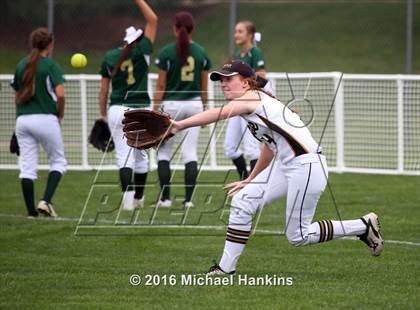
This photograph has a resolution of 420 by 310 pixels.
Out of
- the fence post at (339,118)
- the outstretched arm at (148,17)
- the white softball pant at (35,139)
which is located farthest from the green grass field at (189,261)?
the fence post at (339,118)

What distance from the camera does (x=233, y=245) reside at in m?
7.64

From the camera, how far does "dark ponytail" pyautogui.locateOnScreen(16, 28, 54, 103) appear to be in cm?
1094

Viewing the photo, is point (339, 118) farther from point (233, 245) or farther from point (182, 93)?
point (233, 245)

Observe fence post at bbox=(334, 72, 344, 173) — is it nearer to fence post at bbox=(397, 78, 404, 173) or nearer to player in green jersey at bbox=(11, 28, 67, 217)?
fence post at bbox=(397, 78, 404, 173)

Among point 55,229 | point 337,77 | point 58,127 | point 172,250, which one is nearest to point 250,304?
point 172,250

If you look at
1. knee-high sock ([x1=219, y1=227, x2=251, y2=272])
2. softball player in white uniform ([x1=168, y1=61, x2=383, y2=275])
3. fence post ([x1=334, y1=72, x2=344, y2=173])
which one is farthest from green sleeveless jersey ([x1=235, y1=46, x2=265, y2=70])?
knee-high sock ([x1=219, y1=227, x2=251, y2=272])

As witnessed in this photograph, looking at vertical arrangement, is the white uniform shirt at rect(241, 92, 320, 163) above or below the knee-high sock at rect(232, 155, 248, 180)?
above

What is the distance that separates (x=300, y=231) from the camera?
302 inches

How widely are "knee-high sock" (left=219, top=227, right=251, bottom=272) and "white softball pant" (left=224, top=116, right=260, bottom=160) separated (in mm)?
5133

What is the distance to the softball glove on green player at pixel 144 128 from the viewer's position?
7.45m

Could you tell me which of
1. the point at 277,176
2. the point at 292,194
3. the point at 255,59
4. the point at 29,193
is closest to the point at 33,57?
the point at 29,193

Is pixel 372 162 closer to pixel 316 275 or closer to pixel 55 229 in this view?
pixel 55 229

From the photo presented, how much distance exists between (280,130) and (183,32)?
4.65 m

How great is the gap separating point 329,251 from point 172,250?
4.76 ft
